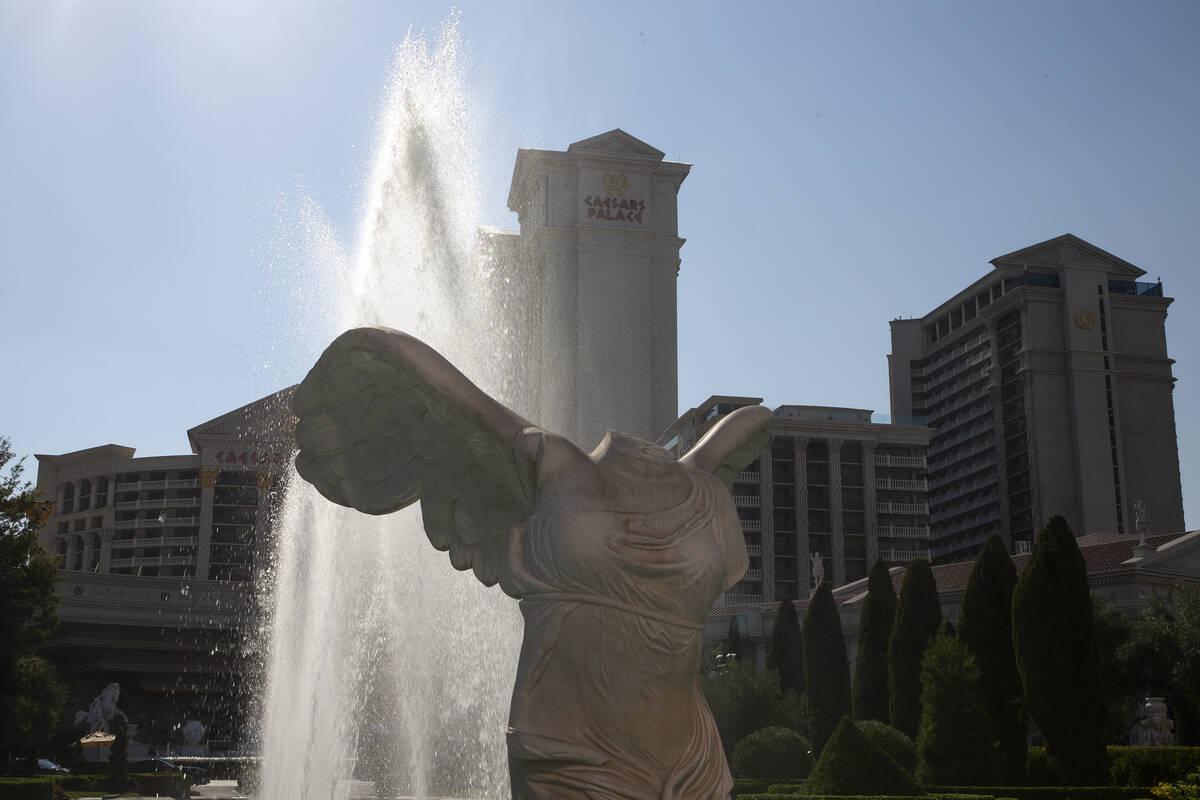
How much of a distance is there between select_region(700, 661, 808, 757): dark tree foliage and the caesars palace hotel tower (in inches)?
1450

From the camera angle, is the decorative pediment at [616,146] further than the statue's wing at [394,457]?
Yes

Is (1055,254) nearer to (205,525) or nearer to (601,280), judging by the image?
(601,280)

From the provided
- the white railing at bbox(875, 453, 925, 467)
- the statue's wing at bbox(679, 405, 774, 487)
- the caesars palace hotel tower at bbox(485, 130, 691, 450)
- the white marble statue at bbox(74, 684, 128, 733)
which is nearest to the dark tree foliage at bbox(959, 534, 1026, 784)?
the statue's wing at bbox(679, 405, 774, 487)

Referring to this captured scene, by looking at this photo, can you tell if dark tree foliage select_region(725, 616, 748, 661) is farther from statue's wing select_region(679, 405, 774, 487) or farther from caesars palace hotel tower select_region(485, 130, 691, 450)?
statue's wing select_region(679, 405, 774, 487)

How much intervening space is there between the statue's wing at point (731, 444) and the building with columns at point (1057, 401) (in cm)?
7340

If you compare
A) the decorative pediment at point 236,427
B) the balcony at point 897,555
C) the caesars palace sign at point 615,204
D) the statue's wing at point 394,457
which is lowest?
the statue's wing at point 394,457

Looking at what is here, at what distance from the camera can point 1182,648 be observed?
101ft

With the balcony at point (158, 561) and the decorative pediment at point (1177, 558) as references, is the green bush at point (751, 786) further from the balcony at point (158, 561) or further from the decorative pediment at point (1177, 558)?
the balcony at point (158, 561)

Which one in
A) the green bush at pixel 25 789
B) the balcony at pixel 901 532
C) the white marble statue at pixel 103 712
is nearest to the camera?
the green bush at pixel 25 789

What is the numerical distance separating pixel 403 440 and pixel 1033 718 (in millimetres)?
20589

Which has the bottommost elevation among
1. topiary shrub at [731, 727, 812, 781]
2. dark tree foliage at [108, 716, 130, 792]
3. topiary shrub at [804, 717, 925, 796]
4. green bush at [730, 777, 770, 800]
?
dark tree foliage at [108, 716, 130, 792]

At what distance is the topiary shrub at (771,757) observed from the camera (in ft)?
70.0

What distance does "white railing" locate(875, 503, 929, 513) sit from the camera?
76.8 meters

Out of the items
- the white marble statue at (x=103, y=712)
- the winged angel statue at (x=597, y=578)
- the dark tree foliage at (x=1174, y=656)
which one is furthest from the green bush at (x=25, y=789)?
the dark tree foliage at (x=1174, y=656)
